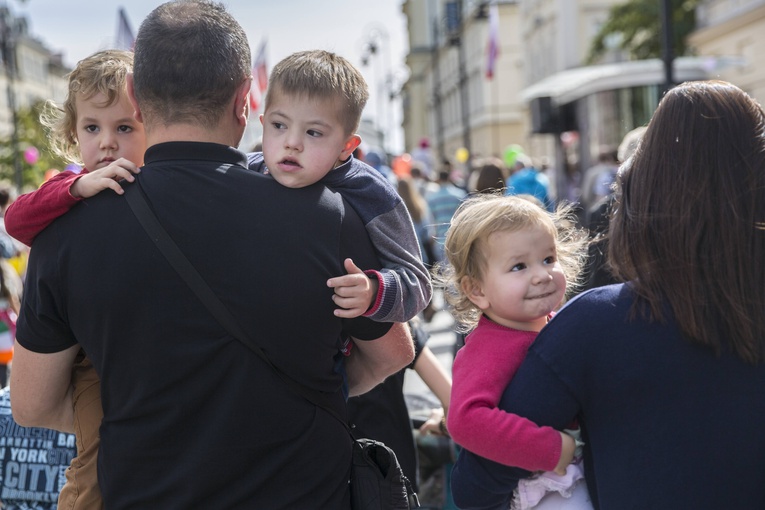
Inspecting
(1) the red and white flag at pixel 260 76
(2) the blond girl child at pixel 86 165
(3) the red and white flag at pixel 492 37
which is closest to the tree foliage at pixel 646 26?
(3) the red and white flag at pixel 492 37

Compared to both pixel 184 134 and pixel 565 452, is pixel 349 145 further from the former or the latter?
pixel 565 452

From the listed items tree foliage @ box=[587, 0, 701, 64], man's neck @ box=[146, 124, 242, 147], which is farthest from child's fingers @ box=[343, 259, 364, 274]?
tree foliage @ box=[587, 0, 701, 64]

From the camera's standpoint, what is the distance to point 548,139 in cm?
5334

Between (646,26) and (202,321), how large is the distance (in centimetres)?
4196

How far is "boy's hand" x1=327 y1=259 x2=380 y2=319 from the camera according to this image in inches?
91.7

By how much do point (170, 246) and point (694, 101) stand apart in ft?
3.96

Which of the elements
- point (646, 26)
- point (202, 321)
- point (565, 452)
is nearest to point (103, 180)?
point (202, 321)

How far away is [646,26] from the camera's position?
136 feet

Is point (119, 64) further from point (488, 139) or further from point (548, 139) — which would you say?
point (488, 139)

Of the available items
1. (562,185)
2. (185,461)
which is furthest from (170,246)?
(562,185)

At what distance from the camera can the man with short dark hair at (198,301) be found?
2.29 metres

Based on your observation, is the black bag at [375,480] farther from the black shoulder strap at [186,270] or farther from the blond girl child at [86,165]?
the blond girl child at [86,165]

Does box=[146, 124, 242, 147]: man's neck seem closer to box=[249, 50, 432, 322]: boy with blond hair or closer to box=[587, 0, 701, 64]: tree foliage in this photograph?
box=[249, 50, 432, 322]: boy with blond hair

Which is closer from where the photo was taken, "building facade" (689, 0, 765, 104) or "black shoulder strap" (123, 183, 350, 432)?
"black shoulder strap" (123, 183, 350, 432)
